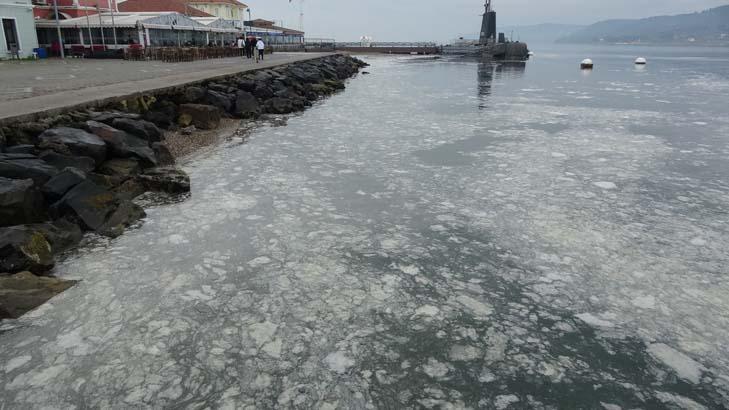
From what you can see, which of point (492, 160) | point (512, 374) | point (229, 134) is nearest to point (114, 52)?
point (229, 134)

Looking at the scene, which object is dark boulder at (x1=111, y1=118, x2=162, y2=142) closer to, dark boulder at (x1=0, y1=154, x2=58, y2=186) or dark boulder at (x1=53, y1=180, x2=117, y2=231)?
dark boulder at (x1=0, y1=154, x2=58, y2=186)

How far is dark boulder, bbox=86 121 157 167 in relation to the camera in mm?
6922

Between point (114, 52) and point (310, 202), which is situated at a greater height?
point (114, 52)

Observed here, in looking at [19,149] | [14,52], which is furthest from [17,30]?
[19,149]

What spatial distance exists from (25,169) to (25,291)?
213 centimetres

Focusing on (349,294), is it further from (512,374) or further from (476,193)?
(476,193)

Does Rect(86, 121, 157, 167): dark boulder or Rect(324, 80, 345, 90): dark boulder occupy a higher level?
Rect(324, 80, 345, 90): dark boulder

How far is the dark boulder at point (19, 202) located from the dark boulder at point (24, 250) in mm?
289

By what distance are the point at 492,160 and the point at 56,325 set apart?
277 inches

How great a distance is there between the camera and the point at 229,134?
10.6 metres

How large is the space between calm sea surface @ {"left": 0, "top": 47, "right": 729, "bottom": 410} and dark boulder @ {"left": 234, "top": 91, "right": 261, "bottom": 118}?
533cm

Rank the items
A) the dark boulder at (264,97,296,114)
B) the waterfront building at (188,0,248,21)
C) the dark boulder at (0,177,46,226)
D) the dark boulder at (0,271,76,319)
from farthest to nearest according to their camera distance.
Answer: the waterfront building at (188,0,248,21) → the dark boulder at (264,97,296,114) → the dark boulder at (0,177,46,226) → the dark boulder at (0,271,76,319)

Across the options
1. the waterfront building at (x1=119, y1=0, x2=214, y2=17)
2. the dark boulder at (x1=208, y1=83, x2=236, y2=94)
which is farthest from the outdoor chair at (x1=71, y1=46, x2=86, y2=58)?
the dark boulder at (x1=208, y1=83, x2=236, y2=94)

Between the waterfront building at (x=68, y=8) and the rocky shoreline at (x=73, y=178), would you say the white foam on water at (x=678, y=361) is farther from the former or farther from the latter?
the waterfront building at (x=68, y=8)
